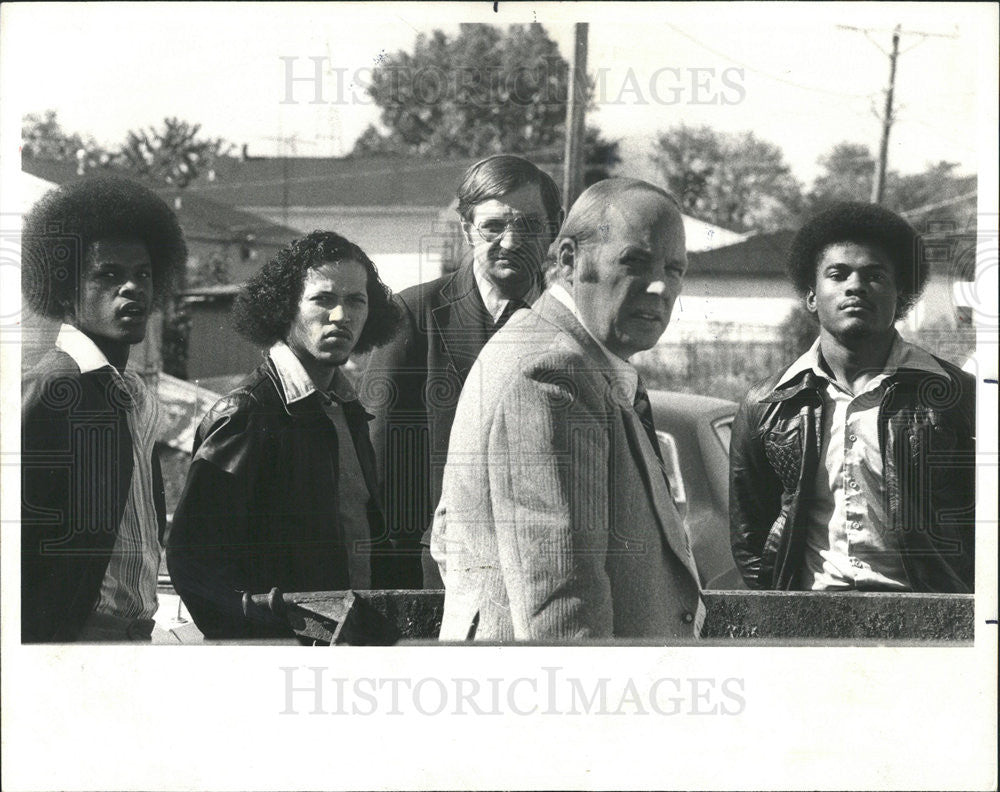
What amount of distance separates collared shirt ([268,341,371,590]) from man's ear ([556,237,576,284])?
1.00 m

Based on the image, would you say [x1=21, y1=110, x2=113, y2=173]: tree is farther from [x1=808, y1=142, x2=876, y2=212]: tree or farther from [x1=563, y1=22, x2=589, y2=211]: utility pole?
[x1=808, y1=142, x2=876, y2=212]: tree

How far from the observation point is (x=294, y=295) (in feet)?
19.5

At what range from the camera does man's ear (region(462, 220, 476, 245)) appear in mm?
5922

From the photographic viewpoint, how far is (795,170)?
19.7 feet

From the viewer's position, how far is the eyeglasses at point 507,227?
592 centimetres

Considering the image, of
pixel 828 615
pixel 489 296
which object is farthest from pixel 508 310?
pixel 828 615

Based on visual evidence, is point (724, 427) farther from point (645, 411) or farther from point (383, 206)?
point (383, 206)

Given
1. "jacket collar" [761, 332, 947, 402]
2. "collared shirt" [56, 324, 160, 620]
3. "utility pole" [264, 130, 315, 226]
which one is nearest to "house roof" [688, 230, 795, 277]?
"jacket collar" [761, 332, 947, 402]

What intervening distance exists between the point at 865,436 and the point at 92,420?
10.7 feet

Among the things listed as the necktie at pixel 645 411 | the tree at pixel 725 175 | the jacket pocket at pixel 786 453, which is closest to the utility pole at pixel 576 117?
the tree at pixel 725 175

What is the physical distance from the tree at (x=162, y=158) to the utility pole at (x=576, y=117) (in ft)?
4.78

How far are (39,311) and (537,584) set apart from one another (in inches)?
93.1

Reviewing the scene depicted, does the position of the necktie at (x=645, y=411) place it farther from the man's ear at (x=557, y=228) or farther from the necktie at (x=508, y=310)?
Answer: the man's ear at (x=557, y=228)

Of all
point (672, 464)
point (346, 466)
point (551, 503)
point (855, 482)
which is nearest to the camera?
point (551, 503)
